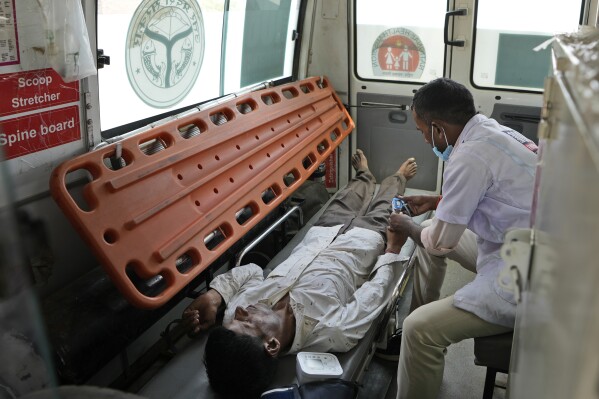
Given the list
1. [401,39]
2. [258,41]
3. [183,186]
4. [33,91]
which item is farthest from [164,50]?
[401,39]

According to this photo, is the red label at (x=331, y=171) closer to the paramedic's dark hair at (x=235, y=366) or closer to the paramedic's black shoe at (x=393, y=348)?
the paramedic's black shoe at (x=393, y=348)

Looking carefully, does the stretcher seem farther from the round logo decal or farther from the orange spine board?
the round logo decal

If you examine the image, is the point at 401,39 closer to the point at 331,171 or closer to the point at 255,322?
the point at 331,171

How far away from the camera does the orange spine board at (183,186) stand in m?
2.37

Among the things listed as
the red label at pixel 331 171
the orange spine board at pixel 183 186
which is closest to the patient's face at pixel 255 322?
the orange spine board at pixel 183 186

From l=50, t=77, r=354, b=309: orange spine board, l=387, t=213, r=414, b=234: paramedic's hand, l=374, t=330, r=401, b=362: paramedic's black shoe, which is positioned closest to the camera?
l=50, t=77, r=354, b=309: orange spine board

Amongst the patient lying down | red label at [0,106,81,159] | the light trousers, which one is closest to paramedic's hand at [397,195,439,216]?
the patient lying down

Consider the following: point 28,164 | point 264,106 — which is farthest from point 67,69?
point 264,106

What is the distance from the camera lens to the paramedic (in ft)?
7.84

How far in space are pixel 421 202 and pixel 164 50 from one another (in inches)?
69.7

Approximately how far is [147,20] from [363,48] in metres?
2.26

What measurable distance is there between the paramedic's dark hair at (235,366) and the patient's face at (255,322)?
0.16 metres

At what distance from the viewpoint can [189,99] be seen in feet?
10.9

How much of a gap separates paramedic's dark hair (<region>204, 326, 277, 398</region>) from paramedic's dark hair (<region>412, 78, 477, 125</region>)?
138cm
